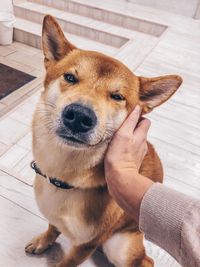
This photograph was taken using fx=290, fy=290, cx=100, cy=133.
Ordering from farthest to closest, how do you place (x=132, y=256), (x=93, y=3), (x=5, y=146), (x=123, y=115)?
(x=93, y=3), (x=5, y=146), (x=132, y=256), (x=123, y=115)

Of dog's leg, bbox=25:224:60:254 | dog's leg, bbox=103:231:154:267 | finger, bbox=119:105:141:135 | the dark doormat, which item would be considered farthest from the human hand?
the dark doormat

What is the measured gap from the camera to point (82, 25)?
3287 mm

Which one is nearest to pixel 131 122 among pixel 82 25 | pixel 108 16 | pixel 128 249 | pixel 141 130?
pixel 141 130

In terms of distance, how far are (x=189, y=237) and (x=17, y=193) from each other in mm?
909

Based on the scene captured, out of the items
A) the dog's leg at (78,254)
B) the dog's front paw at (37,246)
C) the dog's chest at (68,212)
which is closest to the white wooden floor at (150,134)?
the dog's front paw at (37,246)

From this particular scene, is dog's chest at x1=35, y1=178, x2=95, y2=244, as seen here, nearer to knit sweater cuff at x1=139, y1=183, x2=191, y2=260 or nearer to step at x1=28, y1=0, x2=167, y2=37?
knit sweater cuff at x1=139, y1=183, x2=191, y2=260

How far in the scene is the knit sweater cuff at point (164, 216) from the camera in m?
0.55

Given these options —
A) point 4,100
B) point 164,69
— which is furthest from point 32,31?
point 164,69

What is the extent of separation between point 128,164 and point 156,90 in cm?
24

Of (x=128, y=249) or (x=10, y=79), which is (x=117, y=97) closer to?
(x=128, y=249)

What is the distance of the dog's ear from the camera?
0.80 meters

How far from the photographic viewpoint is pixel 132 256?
94cm

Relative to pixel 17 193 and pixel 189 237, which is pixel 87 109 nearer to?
pixel 189 237

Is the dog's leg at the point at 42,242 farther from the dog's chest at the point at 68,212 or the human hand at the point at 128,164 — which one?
the human hand at the point at 128,164
